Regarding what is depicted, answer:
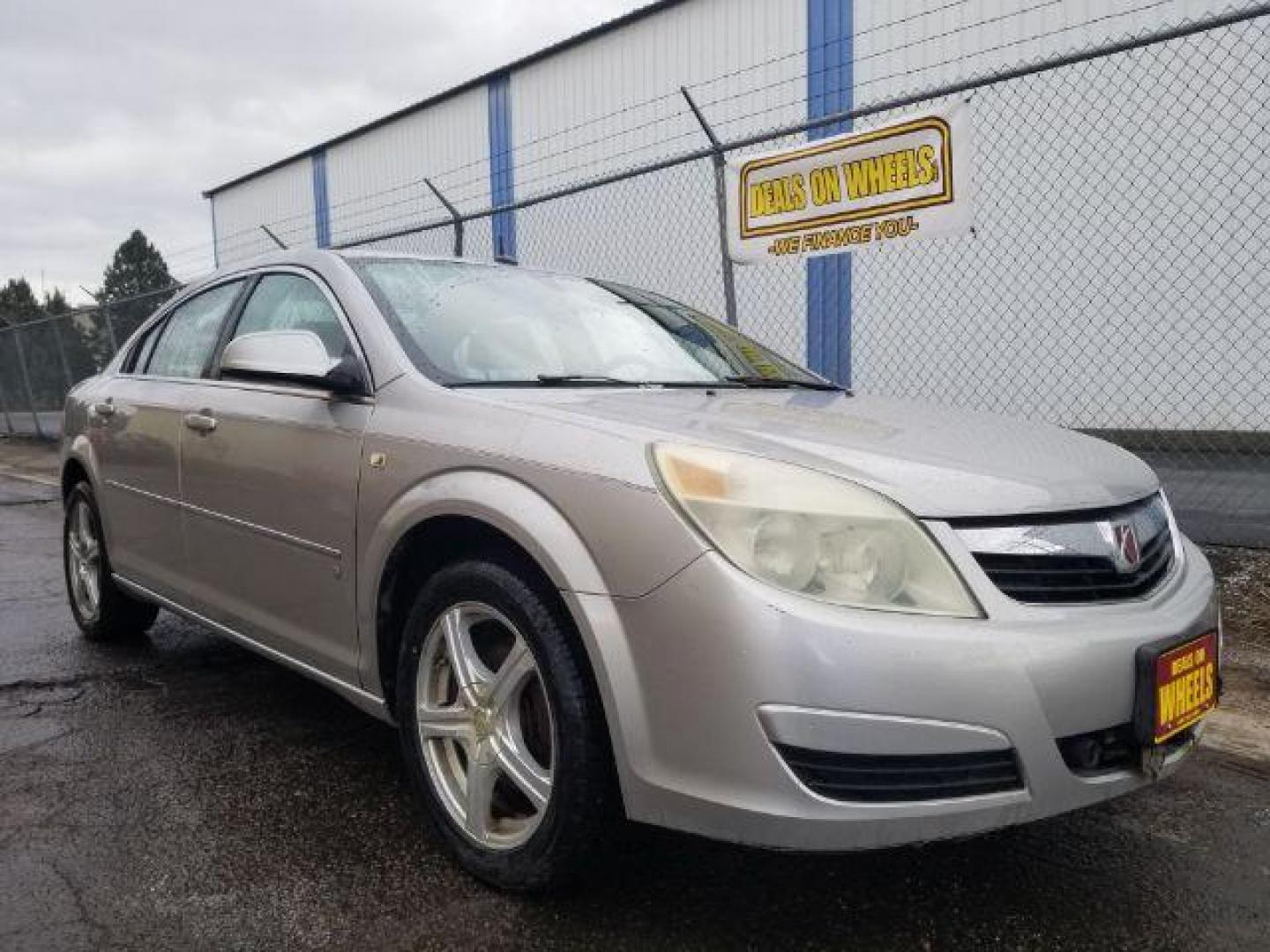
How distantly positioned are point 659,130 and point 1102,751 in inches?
476

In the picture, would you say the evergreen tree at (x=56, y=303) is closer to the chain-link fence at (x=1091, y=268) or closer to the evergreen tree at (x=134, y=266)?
the evergreen tree at (x=134, y=266)

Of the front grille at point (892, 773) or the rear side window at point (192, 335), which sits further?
the rear side window at point (192, 335)

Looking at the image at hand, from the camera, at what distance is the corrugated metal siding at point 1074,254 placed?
8.86m

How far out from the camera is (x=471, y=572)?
222 centimetres

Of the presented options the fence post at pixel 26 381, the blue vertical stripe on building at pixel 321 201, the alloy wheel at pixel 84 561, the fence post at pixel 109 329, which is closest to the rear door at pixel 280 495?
the alloy wheel at pixel 84 561

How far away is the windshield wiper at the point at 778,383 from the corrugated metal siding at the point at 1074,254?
605 centimetres

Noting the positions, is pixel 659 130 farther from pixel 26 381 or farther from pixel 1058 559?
pixel 1058 559

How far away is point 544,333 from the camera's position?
9.64ft

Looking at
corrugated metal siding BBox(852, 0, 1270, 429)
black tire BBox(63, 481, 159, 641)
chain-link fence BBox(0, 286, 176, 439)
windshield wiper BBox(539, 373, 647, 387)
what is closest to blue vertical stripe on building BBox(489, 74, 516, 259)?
chain-link fence BBox(0, 286, 176, 439)

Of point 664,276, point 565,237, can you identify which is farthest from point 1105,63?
point 565,237

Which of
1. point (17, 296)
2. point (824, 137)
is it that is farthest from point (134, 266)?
point (824, 137)

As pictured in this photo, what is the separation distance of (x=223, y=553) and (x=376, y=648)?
2.92 ft

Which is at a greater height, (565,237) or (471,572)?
(565,237)

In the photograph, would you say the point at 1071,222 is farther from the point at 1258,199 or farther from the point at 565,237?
the point at 565,237
